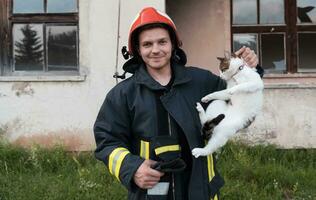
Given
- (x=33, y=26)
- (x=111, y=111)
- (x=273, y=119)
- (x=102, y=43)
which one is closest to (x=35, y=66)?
(x=33, y=26)

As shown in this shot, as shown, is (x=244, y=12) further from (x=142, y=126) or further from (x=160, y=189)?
(x=160, y=189)

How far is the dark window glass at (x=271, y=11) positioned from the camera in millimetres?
7094

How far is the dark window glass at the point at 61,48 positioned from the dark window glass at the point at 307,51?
10.4 feet

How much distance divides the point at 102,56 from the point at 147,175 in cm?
440

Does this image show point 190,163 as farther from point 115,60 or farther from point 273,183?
point 115,60

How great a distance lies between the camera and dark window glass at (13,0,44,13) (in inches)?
263

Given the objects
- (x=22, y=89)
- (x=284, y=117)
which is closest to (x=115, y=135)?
(x=22, y=89)

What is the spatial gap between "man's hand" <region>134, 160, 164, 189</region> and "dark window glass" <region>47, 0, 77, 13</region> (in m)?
4.82

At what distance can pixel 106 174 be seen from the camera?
5422mm

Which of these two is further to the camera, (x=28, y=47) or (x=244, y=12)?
(x=244, y=12)

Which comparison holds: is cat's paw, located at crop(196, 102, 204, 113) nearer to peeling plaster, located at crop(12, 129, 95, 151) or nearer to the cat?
the cat

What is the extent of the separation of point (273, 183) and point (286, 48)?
246 centimetres

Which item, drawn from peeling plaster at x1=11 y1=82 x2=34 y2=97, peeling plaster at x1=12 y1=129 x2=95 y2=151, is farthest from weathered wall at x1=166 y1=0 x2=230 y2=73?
peeling plaster at x1=11 y1=82 x2=34 y2=97

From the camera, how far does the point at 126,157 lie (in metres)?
2.21
